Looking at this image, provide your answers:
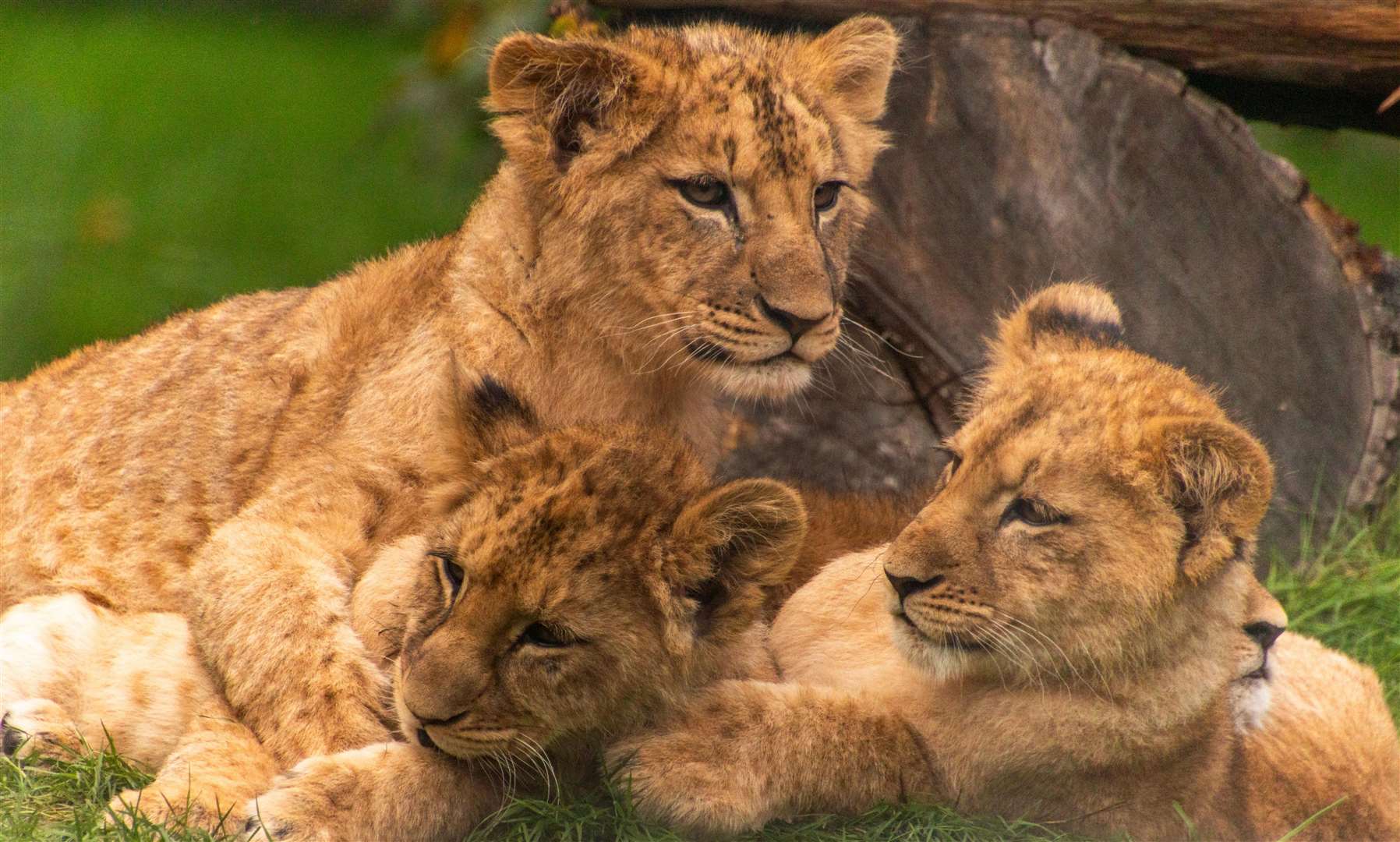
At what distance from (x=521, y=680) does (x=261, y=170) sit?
29.1 feet

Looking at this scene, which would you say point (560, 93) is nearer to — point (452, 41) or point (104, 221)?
point (452, 41)

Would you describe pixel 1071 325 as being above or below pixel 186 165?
above

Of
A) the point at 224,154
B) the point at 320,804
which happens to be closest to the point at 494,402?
the point at 320,804

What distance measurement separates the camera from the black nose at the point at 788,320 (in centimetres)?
388

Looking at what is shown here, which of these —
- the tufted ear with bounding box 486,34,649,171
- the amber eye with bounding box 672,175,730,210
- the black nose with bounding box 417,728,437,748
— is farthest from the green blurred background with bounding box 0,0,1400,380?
the black nose with bounding box 417,728,437,748

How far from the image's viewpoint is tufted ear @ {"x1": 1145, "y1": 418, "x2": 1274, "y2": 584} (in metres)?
3.24

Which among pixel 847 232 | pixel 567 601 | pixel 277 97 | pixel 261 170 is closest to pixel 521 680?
pixel 567 601

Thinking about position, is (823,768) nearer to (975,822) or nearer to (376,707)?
(975,822)

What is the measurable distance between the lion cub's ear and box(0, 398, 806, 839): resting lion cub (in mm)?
918

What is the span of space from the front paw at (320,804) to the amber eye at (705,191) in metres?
1.56

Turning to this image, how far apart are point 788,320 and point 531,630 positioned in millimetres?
1116

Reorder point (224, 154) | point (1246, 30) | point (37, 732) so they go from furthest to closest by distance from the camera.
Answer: point (224, 154) < point (1246, 30) < point (37, 732)

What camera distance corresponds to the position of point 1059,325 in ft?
13.0

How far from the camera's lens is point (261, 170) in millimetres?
11250
